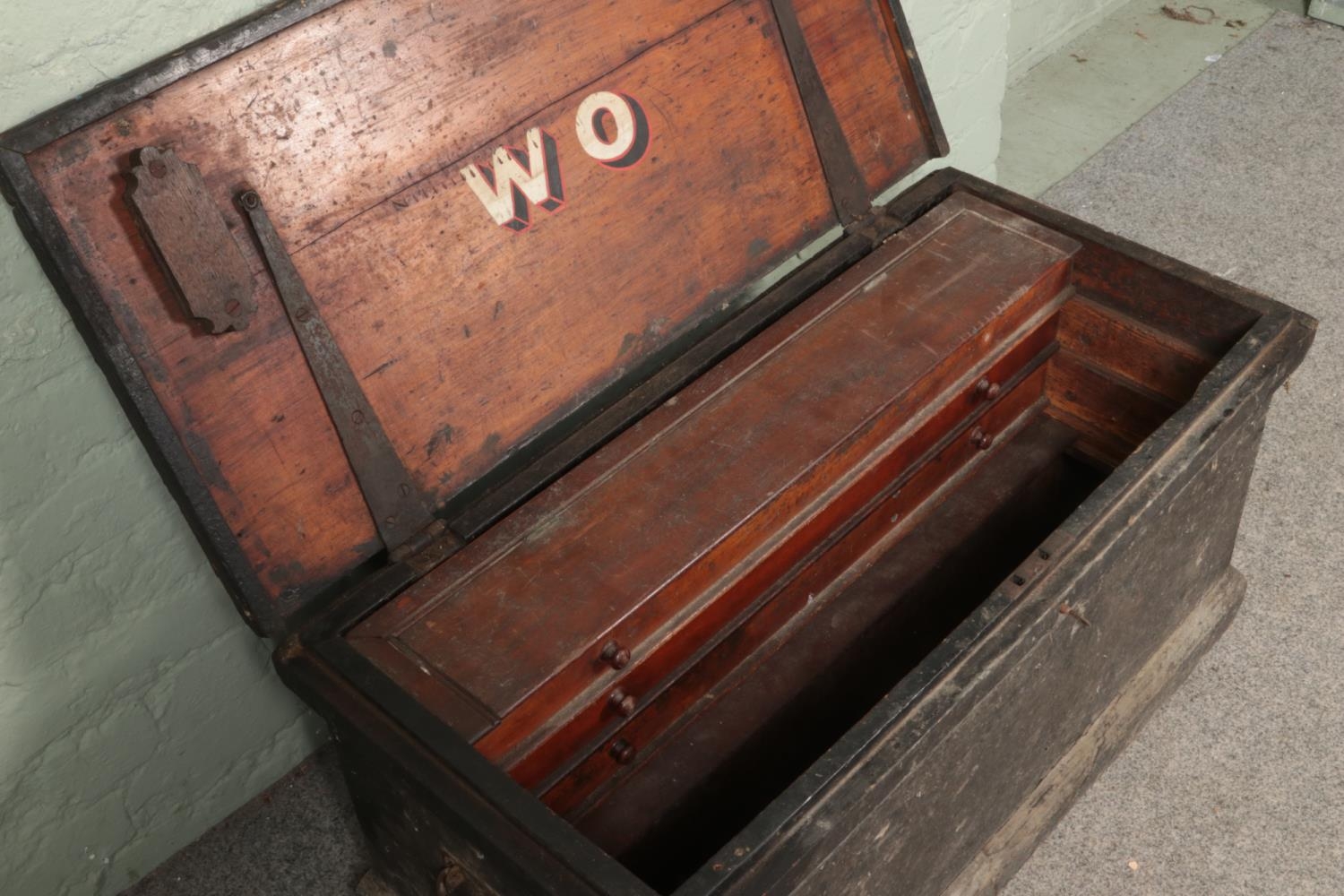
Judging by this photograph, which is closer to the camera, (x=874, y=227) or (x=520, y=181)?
(x=520, y=181)

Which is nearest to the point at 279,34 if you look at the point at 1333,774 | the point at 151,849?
the point at 151,849

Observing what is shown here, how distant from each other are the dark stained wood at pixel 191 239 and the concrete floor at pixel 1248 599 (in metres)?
1.05

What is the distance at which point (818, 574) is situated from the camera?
218cm

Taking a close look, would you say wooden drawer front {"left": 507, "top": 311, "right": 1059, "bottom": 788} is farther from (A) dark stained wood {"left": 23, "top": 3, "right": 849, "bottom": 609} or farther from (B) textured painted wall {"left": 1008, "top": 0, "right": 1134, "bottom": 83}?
(B) textured painted wall {"left": 1008, "top": 0, "right": 1134, "bottom": 83}

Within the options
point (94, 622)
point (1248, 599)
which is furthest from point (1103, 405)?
point (94, 622)

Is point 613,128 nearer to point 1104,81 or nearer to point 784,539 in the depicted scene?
point 784,539

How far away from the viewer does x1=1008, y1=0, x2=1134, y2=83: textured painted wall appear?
394cm

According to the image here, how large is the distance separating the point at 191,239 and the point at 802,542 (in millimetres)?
953

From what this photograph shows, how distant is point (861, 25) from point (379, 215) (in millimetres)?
946

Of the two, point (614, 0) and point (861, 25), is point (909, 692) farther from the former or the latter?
point (861, 25)

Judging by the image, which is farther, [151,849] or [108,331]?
[151,849]

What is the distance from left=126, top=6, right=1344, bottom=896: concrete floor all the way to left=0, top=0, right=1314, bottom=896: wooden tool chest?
11 cm

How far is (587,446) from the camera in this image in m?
2.00

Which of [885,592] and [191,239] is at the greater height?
[191,239]
